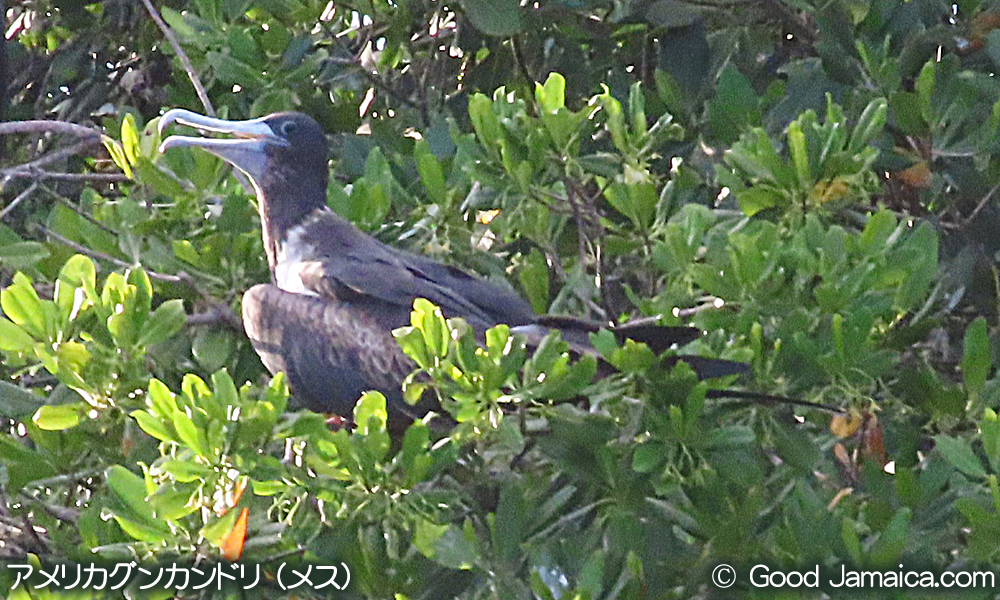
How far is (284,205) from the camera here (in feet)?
13.5

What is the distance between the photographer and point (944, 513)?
3.02 meters

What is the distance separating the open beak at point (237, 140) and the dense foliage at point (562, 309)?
7 cm

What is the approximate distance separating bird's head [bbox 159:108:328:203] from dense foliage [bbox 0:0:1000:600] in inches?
2.9

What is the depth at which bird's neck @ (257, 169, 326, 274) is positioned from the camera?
4074 millimetres

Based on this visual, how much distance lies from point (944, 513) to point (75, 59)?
2.93m

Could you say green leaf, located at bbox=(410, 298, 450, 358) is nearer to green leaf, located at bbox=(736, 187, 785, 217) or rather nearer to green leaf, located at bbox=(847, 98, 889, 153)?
green leaf, located at bbox=(736, 187, 785, 217)

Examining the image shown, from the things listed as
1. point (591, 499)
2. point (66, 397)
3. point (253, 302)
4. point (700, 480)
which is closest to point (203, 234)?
point (253, 302)

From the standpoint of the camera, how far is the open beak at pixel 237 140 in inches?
143

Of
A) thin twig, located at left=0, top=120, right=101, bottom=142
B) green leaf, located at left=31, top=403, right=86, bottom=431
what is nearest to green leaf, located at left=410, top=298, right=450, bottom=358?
green leaf, located at left=31, top=403, right=86, bottom=431

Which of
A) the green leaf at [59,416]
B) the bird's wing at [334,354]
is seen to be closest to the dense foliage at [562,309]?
the green leaf at [59,416]

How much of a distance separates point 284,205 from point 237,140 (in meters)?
0.23

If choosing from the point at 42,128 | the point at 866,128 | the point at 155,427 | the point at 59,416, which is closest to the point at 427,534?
the point at 155,427

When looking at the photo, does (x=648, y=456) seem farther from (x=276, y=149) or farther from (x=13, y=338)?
(x=276, y=149)

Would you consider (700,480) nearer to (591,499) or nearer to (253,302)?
(591,499)
